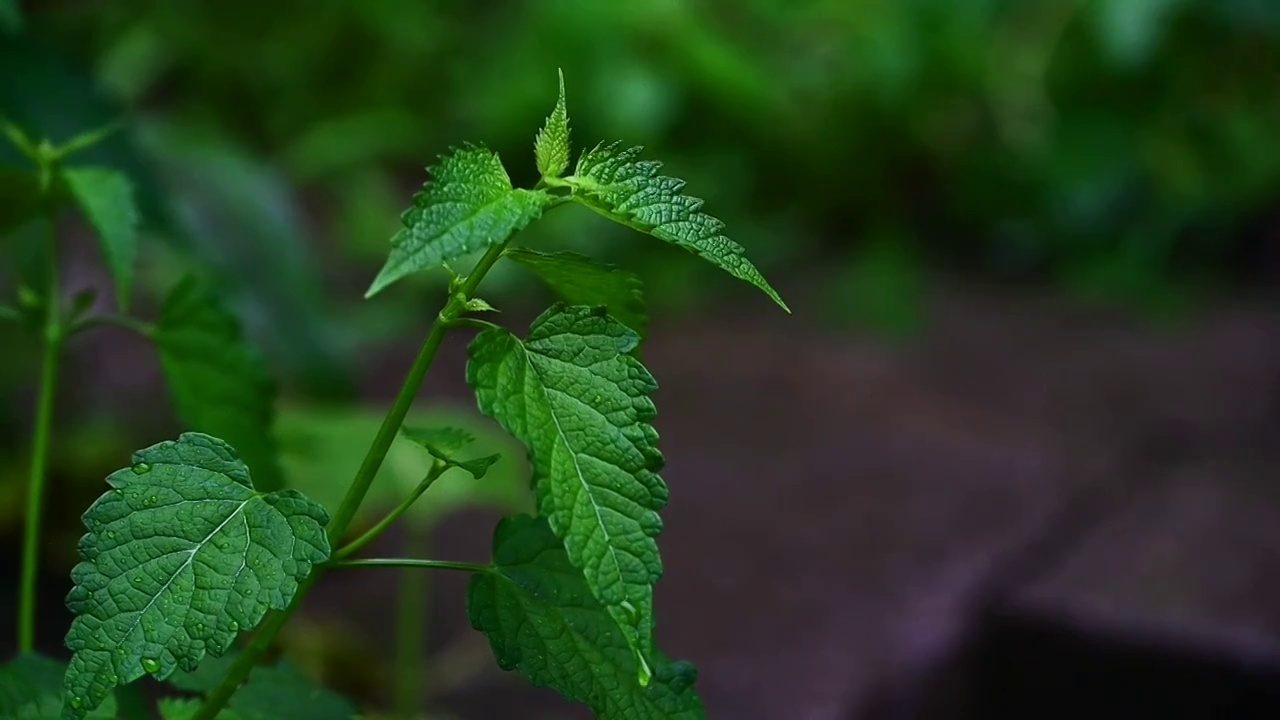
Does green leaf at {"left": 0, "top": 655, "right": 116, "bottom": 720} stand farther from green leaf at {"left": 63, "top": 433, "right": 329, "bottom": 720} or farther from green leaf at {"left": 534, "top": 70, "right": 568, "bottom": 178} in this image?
green leaf at {"left": 534, "top": 70, "right": 568, "bottom": 178}

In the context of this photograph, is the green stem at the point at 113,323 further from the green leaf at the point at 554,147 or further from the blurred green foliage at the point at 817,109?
the blurred green foliage at the point at 817,109

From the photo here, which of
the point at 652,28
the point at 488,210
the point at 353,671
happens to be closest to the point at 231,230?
the point at 353,671

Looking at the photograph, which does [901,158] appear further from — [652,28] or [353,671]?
[353,671]

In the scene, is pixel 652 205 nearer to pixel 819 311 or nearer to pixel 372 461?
pixel 372 461

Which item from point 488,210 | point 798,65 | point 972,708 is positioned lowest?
point 972,708

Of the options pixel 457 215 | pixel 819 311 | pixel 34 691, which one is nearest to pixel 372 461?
pixel 457 215

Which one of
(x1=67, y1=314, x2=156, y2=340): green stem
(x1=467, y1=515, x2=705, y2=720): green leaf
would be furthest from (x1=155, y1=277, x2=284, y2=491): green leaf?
(x1=467, y1=515, x2=705, y2=720): green leaf

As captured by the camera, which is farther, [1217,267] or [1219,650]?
[1217,267]
